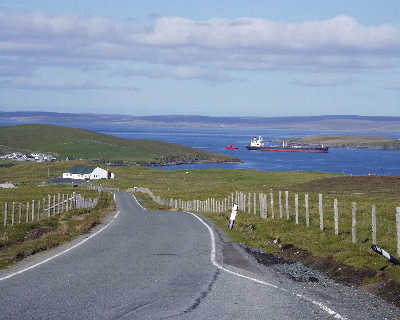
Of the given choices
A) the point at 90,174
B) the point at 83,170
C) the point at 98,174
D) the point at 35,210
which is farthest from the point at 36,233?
the point at 83,170

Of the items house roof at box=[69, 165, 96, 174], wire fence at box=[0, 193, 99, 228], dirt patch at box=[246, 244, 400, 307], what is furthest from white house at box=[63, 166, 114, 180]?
dirt patch at box=[246, 244, 400, 307]

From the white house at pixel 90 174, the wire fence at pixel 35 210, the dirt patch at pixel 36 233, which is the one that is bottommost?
the white house at pixel 90 174

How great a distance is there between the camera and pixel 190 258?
52.0 feet

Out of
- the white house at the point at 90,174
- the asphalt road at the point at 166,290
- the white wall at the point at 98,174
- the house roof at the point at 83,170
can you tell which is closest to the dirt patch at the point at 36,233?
the asphalt road at the point at 166,290

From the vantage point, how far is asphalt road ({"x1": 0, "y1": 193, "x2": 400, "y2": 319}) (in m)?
9.67

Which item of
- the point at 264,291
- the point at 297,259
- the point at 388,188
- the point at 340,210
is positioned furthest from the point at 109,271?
the point at 388,188

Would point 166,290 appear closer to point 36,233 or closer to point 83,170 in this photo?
point 36,233

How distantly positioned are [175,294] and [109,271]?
2.86 m

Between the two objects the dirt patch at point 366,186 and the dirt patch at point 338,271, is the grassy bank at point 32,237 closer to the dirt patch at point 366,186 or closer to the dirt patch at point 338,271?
the dirt patch at point 338,271

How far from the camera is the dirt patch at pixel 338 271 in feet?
39.0

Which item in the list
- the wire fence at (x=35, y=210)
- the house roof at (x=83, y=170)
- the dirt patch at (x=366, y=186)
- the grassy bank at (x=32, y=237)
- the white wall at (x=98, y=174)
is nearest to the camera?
the grassy bank at (x=32, y=237)

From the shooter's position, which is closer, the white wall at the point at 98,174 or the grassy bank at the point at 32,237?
the grassy bank at the point at 32,237

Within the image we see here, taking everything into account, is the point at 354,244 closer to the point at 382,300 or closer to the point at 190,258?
the point at 190,258

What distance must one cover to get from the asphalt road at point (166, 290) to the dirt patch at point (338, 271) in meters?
0.38
